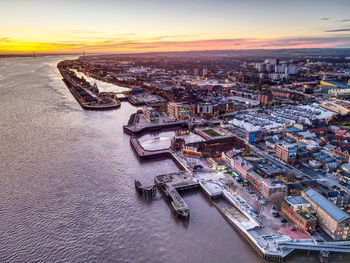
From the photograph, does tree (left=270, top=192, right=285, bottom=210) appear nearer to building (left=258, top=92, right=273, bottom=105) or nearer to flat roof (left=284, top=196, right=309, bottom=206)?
flat roof (left=284, top=196, right=309, bottom=206)

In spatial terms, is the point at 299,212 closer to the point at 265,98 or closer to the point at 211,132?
the point at 211,132

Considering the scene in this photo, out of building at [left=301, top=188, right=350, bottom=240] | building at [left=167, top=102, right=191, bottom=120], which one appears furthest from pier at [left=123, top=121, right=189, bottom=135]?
building at [left=301, top=188, right=350, bottom=240]

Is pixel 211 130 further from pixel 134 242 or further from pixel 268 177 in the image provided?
pixel 134 242

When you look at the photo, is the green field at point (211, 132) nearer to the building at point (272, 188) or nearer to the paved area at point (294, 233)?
the building at point (272, 188)

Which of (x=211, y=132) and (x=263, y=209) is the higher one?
(x=211, y=132)

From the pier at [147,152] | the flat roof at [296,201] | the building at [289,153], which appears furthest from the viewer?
the pier at [147,152]

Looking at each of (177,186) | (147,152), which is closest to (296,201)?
(177,186)

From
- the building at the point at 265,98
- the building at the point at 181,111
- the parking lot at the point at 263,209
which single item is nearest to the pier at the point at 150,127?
the building at the point at 181,111
